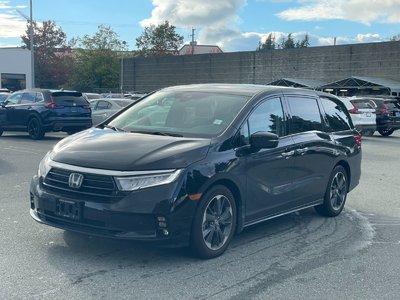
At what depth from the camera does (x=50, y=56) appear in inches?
3194

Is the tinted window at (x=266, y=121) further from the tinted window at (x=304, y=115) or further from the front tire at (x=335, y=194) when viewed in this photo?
the front tire at (x=335, y=194)

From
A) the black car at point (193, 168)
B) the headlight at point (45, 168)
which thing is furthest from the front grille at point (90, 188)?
the headlight at point (45, 168)

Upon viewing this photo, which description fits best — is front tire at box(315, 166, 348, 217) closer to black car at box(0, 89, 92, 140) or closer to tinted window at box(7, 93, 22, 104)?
black car at box(0, 89, 92, 140)

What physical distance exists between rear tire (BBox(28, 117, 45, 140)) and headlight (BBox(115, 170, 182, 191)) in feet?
43.3

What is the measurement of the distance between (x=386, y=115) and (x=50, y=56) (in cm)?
6662

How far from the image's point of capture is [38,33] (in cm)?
8338

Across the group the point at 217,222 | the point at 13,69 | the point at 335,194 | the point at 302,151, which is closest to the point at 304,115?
the point at 302,151

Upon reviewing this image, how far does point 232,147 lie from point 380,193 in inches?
190

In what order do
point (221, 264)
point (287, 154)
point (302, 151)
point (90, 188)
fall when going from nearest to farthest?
point (90, 188)
point (221, 264)
point (287, 154)
point (302, 151)

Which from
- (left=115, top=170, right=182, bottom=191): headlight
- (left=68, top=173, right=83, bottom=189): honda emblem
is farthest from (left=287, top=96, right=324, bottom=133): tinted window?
(left=68, top=173, right=83, bottom=189): honda emblem

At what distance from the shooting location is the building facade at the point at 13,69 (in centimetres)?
5300

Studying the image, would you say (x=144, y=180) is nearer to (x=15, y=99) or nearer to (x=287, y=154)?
(x=287, y=154)

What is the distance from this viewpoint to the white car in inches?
846

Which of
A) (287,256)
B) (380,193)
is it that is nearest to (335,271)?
(287,256)
